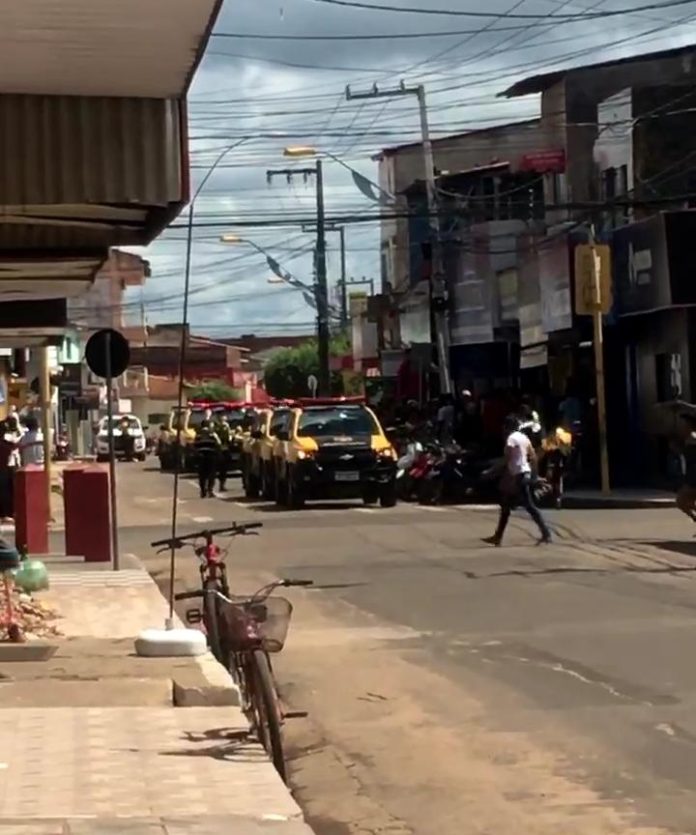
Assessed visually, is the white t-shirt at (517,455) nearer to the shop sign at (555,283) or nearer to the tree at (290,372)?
the shop sign at (555,283)

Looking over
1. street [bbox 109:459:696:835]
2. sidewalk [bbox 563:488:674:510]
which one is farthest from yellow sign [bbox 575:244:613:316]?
street [bbox 109:459:696:835]

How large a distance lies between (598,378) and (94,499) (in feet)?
47.3

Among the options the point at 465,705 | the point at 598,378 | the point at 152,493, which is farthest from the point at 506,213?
the point at 465,705

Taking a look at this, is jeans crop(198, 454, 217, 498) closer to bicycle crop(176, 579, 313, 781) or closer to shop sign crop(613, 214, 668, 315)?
shop sign crop(613, 214, 668, 315)

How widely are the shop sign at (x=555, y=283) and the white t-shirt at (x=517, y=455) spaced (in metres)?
15.2

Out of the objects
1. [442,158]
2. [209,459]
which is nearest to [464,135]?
[442,158]

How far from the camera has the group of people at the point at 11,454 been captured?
27.2m

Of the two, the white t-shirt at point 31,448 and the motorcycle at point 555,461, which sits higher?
the white t-shirt at point 31,448

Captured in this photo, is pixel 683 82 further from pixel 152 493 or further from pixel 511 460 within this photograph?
pixel 511 460

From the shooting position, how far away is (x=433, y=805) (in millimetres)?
9273

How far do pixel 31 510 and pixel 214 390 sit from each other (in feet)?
317

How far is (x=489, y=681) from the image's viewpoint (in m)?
13.1

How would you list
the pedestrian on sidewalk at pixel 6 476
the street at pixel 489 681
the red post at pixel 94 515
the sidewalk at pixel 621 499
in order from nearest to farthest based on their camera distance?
1. the street at pixel 489 681
2. the red post at pixel 94 515
3. the pedestrian on sidewalk at pixel 6 476
4. the sidewalk at pixel 621 499

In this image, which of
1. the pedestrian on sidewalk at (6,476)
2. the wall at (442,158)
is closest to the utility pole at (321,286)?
the wall at (442,158)
